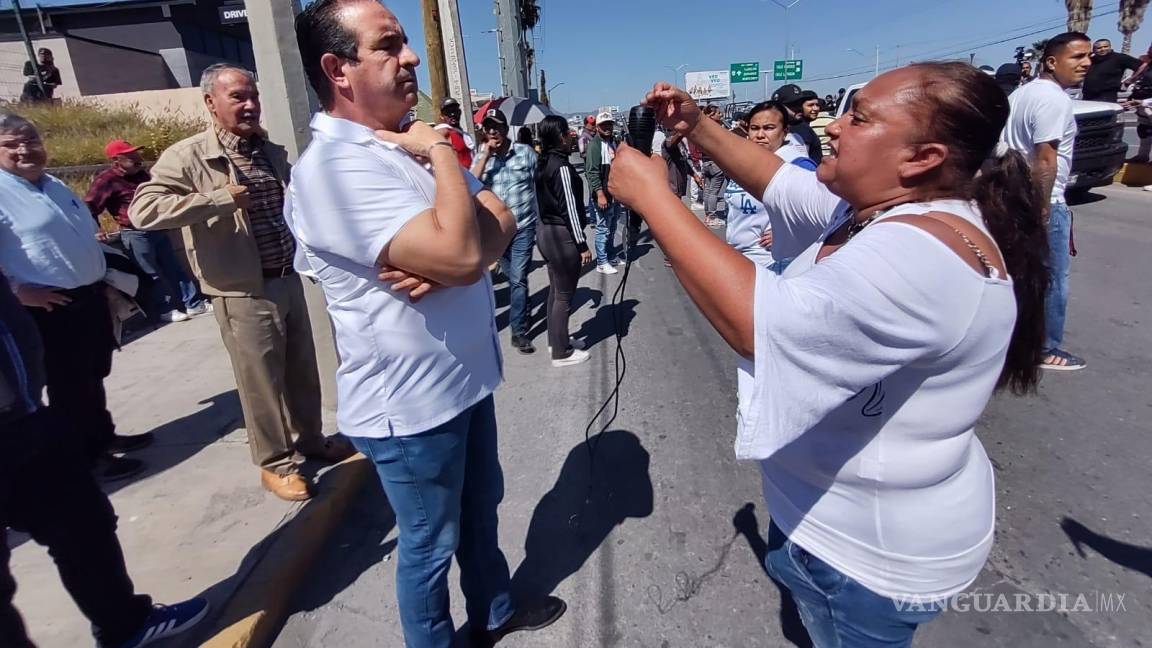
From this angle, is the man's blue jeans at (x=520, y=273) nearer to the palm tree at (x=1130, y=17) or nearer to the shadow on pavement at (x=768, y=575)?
the shadow on pavement at (x=768, y=575)

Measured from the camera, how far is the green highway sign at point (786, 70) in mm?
45875

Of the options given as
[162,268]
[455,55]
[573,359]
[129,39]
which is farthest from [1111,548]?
[129,39]

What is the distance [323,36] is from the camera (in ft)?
5.01

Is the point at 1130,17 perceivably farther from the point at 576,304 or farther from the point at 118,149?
the point at 118,149

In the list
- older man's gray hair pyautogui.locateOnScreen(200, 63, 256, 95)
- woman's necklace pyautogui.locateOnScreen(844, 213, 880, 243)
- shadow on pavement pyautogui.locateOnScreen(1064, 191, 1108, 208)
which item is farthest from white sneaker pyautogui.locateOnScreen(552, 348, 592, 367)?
shadow on pavement pyautogui.locateOnScreen(1064, 191, 1108, 208)

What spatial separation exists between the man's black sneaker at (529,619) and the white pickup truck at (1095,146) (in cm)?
900

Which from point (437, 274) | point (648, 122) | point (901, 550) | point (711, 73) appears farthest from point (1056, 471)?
point (711, 73)

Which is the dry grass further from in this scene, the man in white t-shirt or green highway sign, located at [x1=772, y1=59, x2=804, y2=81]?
green highway sign, located at [x1=772, y1=59, x2=804, y2=81]

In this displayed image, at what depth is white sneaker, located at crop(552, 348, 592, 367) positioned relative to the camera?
4953 millimetres

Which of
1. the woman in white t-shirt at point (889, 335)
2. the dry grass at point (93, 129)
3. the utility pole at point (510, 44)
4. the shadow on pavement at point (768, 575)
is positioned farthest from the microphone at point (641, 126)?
the utility pole at point (510, 44)

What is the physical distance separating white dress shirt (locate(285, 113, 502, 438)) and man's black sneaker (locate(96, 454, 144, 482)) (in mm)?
2618

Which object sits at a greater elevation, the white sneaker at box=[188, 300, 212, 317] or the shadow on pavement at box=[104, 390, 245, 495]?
the white sneaker at box=[188, 300, 212, 317]

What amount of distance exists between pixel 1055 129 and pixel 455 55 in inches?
373

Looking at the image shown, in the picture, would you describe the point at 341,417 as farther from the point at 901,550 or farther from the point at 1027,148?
the point at 1027,148
